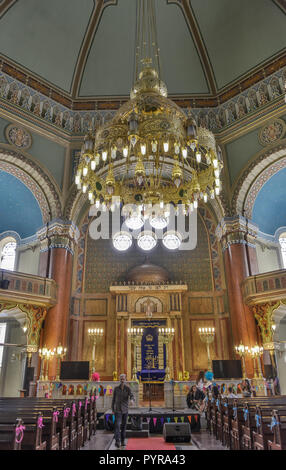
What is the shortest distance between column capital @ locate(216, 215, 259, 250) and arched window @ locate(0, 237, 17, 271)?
39.1 feet

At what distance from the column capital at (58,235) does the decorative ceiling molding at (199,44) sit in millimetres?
11016

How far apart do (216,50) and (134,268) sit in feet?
41.3

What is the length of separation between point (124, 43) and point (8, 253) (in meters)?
13.5

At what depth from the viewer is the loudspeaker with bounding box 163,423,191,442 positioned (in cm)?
748

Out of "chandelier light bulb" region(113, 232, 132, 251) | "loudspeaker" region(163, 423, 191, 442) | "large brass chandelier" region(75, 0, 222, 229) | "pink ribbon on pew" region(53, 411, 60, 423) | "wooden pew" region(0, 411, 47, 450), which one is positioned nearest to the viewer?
"wooden pew" region(0, 411, 47, 450)

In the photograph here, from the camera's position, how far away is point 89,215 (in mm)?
19656

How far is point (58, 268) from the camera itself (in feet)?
52.1

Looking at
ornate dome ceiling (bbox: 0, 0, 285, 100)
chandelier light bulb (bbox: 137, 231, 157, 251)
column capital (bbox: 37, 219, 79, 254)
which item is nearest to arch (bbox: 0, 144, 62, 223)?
column capital (bbox: 37, 219, 79, 254)

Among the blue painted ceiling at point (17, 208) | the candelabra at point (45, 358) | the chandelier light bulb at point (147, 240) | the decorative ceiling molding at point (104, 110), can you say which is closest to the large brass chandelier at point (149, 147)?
the candelabra at point (45, 358)

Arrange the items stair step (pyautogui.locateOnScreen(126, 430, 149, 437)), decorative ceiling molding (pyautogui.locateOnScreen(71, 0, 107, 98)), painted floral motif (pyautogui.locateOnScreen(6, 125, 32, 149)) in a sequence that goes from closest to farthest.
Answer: stair step (pyautogui.locateOnScreen(126, 430, 149, 437))
painted floral motif (pyautogui.locateOnScreen(6, 125, 32, 149))
decorative ceiling molding (pyautogui.locateOnScreen(71, 0, 107, 98))

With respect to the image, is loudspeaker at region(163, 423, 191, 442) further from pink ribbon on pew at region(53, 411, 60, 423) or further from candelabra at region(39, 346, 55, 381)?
candelabra at region(39, 346, 55, 381)

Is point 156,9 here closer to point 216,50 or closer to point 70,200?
point 216,50

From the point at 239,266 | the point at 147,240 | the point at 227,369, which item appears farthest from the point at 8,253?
the point at 227,369
